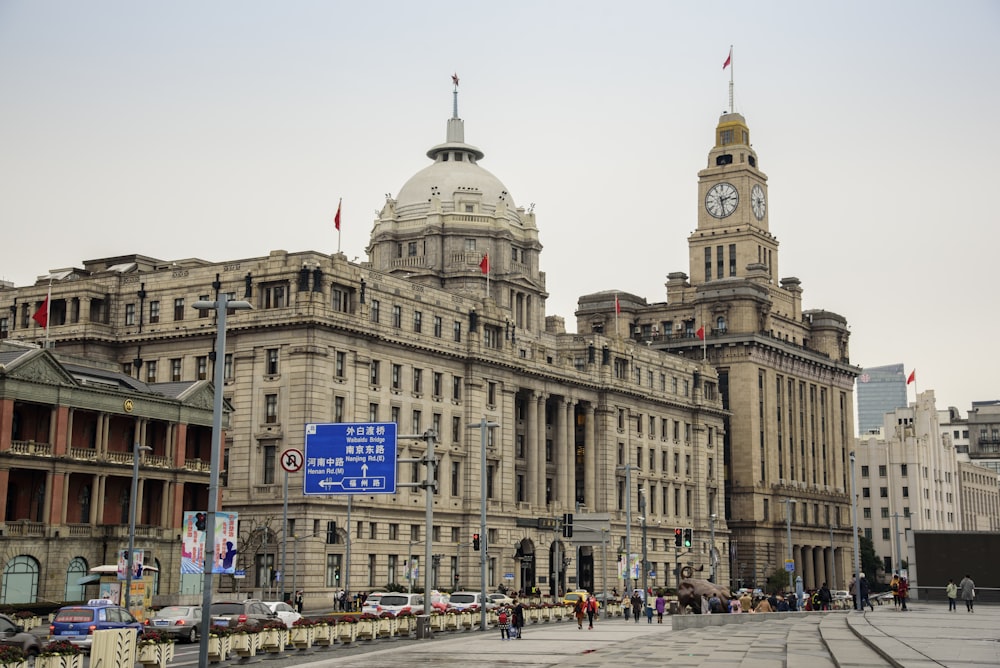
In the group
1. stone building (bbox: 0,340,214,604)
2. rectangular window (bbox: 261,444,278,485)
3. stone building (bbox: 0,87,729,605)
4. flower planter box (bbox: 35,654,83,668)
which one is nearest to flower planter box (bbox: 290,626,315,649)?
flower planter box (bbox: 35,654,83,668)

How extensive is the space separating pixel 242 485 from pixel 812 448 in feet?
331

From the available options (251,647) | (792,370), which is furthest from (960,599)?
(792,370)

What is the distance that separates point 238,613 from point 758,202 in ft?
433

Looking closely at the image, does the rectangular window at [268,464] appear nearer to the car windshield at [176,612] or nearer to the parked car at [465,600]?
the parked car at [465,600]

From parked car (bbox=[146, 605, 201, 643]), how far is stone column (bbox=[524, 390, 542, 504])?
Answer: 64157 mm

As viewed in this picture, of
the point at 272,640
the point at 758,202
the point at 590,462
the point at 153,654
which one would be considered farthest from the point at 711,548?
the point at 153,654

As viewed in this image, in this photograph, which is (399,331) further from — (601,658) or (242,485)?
(601,658)

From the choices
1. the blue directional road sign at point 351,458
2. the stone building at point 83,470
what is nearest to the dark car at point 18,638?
the blue directional road sign at point 351,458

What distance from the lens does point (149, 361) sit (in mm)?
97625

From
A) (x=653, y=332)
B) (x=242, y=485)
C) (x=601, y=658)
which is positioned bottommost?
(x=601, y=658)

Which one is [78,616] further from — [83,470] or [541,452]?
[541,452]

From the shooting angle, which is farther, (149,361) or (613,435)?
(613,435)

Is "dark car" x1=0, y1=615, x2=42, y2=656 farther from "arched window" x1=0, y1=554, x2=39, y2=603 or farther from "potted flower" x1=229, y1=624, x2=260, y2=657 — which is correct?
"arched window" x1=0, y1=554, x2=39, y2=603

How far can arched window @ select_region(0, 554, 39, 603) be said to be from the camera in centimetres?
6931
